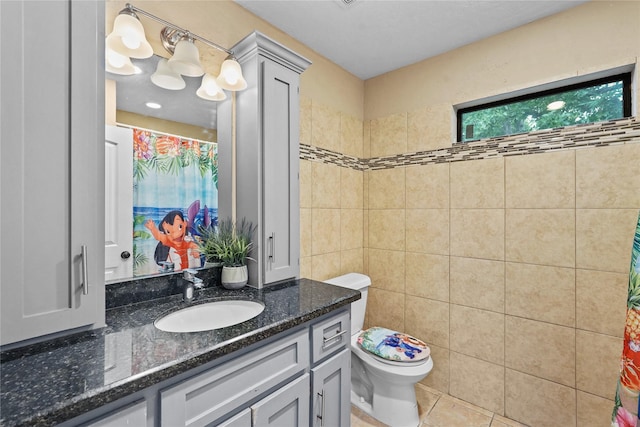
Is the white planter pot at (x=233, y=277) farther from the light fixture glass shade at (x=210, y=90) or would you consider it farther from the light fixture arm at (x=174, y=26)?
the light fixture arm at (x=174, y=26)

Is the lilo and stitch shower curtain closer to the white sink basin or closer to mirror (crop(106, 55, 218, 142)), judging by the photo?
mirror (crop(106, 55, 218, 142))

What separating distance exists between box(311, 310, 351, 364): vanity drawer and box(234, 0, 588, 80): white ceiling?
1608mm

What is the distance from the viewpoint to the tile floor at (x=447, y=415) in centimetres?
178

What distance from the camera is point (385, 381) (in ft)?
5.80

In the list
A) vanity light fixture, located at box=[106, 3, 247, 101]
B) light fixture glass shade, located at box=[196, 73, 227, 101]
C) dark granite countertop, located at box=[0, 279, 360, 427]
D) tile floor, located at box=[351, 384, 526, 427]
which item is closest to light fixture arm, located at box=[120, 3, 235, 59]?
vanity light fixture, located at box=[106, 3, 247, 101]

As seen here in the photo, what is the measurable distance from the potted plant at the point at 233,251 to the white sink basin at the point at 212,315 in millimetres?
144

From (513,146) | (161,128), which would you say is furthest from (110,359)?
(513,146)

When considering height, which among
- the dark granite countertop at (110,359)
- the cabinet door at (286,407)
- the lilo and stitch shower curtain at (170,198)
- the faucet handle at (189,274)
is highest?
the lilo and stitch shower curtain at (170,198)

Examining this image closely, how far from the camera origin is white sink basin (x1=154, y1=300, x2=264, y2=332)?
1.15 meters

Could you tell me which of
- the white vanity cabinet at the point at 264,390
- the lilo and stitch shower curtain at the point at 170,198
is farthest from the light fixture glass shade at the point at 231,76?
the white vanity cabinet at the point at 264,390

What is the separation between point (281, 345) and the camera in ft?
3.51

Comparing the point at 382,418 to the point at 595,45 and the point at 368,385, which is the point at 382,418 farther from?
the point at 595,45

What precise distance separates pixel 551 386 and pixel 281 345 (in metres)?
1.64

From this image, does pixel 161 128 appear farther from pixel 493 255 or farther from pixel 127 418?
pixel 493 255
